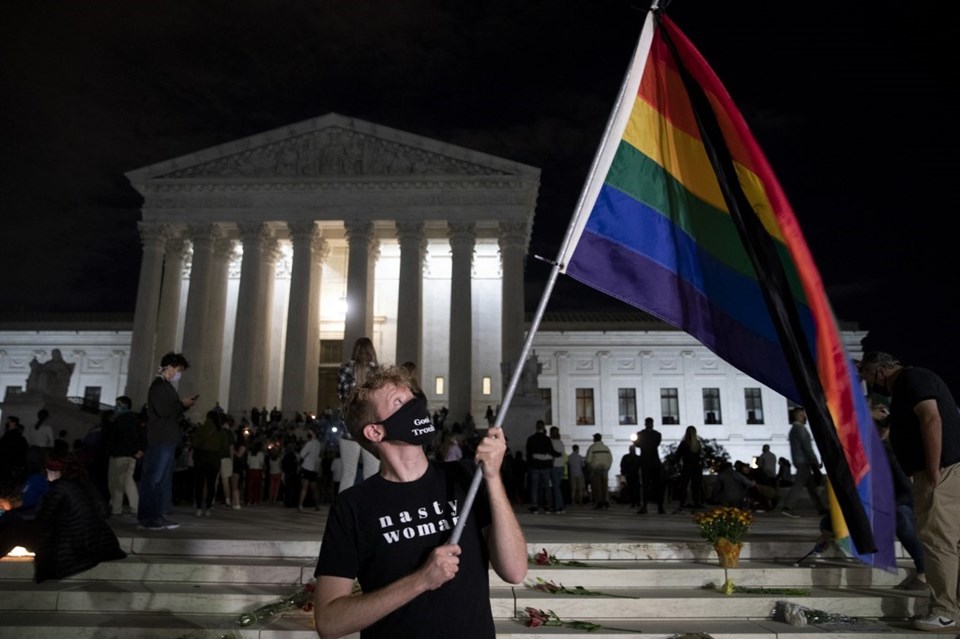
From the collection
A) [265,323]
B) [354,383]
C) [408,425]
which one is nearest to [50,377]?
[265,323]

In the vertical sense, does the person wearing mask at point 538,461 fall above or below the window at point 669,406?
below

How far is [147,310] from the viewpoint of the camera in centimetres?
3412

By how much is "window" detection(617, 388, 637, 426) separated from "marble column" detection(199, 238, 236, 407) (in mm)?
26937

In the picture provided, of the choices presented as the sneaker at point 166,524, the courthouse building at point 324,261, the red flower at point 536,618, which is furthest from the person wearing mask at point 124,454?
the courthouse building at point 324,261

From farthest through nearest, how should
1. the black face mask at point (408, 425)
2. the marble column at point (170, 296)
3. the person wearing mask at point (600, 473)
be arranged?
the marble column at point (170, 296) → the person wearing mask at point (600, 473) → the black face mask at point (408, 425)

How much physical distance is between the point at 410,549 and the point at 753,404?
50457mm

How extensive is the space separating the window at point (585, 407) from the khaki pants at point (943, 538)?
43.2 meters

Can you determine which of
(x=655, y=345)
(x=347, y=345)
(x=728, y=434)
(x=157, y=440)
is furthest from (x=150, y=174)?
(x=728, y=434)

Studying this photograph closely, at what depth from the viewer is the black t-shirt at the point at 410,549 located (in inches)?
93.2

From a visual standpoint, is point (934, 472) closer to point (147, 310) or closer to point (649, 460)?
point (649, 460)

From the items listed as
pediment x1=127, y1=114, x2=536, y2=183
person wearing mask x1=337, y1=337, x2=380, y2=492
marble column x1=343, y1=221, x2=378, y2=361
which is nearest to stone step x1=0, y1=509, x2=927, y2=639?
person wearing mask x1=337, y1=337, x2=380, y2=492

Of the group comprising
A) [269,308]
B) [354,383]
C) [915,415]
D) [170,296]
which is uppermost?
[170,296]

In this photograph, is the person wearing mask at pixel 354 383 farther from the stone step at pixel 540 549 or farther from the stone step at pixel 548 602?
the stone step at pixel 548 602

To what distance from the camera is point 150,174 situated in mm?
35125
